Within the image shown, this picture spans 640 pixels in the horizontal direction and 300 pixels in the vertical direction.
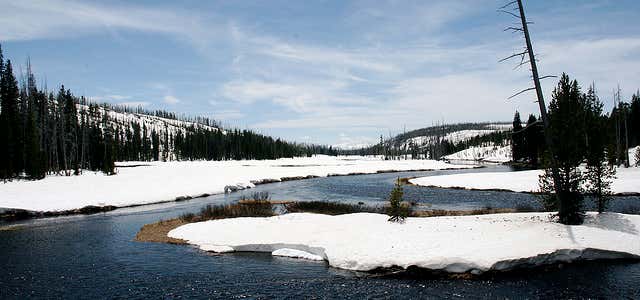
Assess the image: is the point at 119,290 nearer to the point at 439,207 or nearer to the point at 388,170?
the point at 439,207

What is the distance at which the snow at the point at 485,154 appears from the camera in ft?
483

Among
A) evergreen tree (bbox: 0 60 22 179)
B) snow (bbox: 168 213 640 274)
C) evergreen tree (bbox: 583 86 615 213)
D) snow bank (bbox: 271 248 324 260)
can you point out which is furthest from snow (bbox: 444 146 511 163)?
snow bank (bbox: 271 248 324 260)

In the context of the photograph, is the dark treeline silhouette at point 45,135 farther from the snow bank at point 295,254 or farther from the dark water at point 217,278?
the snow bank at point 295,254

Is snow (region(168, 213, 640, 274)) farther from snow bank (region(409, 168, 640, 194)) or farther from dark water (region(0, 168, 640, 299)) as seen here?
snow bank (region(409, 168, 640, 194))

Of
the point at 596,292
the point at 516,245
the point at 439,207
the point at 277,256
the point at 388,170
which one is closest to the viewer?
the point at 596,292

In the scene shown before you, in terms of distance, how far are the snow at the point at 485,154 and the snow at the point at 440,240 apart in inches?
5129

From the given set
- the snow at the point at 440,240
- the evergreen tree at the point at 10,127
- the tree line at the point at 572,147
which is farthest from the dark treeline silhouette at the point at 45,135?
the tree line at the point at 572,147

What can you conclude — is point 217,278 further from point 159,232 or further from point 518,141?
point 518,141

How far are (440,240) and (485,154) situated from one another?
16384cm

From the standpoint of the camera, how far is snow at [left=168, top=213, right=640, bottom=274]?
1514 centimetres

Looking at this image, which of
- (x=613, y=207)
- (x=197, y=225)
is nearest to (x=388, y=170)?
(x=613, y=207)

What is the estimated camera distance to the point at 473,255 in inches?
590

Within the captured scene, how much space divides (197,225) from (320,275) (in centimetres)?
1172

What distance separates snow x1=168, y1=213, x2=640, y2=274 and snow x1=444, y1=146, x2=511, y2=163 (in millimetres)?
130269
